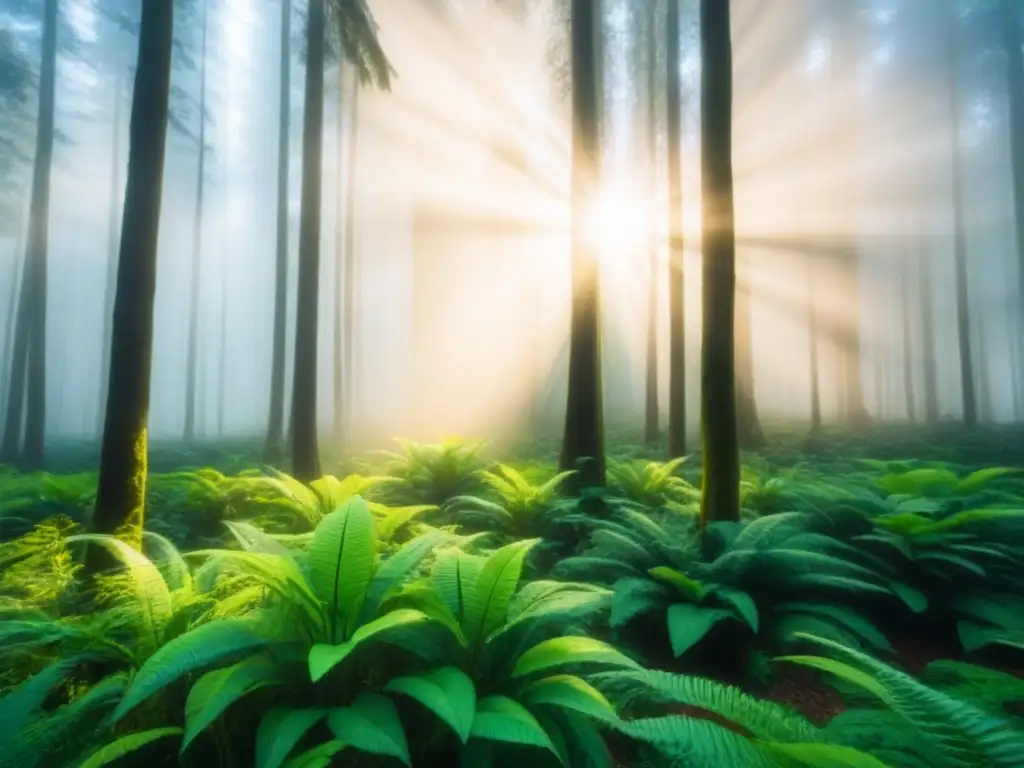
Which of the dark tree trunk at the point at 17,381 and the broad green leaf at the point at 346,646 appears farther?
the dark tree trunk at the point at 17,381

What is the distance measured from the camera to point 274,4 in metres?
14.1

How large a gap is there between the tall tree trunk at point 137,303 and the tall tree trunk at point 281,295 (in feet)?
29.2

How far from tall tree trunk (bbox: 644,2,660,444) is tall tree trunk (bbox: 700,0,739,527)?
29.4 feet

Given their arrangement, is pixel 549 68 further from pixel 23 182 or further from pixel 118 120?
pixel 118 120

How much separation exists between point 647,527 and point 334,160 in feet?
61.4

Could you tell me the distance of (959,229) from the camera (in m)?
17.1

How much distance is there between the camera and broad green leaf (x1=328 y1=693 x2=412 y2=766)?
1680 millimetres

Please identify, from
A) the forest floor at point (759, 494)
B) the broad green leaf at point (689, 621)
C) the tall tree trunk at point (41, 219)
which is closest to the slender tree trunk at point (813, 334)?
the forest floor at point (759, 494)

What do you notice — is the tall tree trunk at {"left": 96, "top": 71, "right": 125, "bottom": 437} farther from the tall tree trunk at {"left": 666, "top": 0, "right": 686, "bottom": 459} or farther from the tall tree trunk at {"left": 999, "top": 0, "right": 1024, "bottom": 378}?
the tall tree trunk at {"left": 999, "top": 0, "right": 1024, "bottom": 378}

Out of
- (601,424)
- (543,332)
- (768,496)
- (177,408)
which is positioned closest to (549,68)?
(601,424)

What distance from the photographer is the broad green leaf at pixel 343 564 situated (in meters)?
2.25

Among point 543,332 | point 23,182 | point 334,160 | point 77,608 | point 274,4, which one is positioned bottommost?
point 77,608

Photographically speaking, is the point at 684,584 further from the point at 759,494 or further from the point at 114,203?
the point at 114,203

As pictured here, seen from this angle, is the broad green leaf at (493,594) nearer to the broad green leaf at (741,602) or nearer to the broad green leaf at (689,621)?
the broad green leaf at (689,621)
